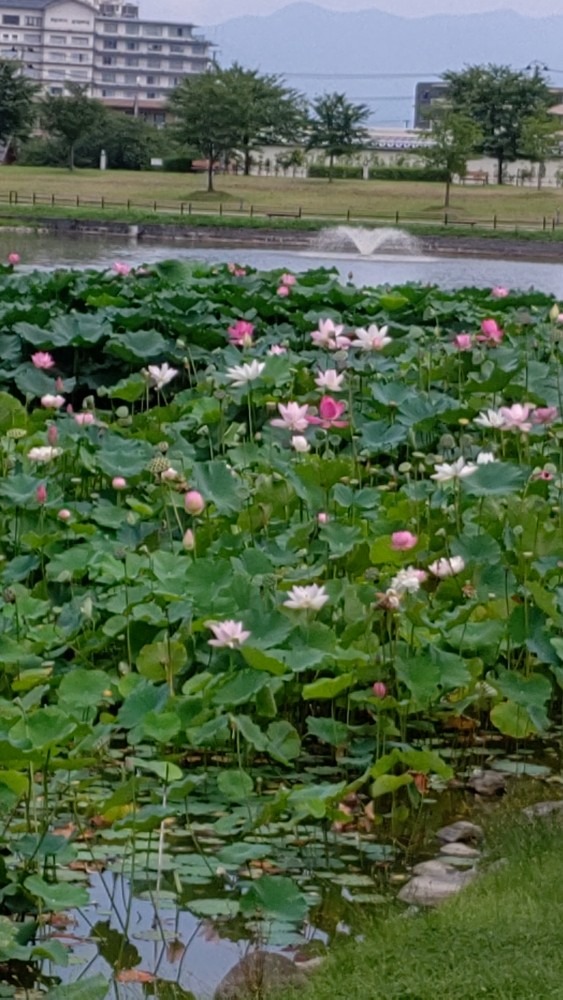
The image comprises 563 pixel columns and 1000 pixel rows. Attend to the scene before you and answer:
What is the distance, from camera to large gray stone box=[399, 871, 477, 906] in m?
3.17

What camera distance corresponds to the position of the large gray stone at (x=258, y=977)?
2.76 m

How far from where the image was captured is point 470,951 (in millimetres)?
2662

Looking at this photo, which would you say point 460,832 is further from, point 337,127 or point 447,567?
point 337,127

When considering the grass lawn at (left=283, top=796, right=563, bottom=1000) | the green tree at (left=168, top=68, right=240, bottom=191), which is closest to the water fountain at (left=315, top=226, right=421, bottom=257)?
the green tree at (left=168, top=68, right=240, bottom=191)

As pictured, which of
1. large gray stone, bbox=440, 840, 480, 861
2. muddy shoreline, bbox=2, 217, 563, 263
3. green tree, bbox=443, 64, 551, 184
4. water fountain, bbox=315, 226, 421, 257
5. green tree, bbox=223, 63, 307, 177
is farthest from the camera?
green tree, bbox=443, 64, 551, 184

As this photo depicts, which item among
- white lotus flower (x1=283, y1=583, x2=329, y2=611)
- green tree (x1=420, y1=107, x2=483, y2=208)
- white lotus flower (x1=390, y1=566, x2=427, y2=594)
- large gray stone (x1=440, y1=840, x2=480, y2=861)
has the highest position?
green tree (x1=420, y1=107, x2=483, y2=208)

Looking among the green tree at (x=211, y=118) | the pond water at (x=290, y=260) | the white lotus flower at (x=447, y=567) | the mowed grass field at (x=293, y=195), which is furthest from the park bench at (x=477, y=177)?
the white lotus flower at (x=447, y=567)

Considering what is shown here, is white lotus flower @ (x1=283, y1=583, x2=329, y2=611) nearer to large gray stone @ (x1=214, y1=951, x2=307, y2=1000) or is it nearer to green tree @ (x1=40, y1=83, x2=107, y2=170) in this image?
large gray stone @ (x1=214, y1=951, x2=307, y2=1000)

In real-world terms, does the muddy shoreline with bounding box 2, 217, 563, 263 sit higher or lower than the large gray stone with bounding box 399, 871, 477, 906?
lower

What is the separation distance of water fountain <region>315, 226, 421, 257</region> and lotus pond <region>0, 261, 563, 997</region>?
28.9 meters

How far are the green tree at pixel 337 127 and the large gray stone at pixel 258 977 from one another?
57960 millimetres

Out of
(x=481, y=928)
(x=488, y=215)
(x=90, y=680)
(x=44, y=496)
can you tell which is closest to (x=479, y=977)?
(x=481, y=928)

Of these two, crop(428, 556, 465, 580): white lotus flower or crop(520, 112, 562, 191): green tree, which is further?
crop(520, 112, 562, 191): green tree

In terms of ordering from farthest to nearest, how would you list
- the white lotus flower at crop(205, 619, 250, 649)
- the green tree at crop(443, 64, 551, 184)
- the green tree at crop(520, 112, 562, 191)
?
1. the green tree at crop(443, 64, 551, 184)
2. the green tree at crop(520, 112, 562, 191)
3. the white lotus flower at crop(205, 619, 250, 649)
